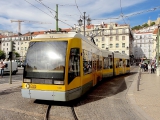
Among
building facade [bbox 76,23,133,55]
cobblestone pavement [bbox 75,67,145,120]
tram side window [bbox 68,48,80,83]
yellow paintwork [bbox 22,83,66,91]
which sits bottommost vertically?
cobblestone pavement [bbox 75,67,145,120]

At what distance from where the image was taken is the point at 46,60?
7949 millimetres

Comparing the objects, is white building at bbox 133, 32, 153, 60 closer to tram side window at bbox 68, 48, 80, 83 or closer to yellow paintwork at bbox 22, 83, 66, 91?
tram side window at bbox 68, 48, 80, 83

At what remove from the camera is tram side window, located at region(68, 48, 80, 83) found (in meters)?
7.98

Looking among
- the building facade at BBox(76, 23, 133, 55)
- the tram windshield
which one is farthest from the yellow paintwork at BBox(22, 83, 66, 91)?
the building facade at BBox(76, 23, 133, 55)

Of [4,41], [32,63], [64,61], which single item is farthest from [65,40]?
[4,41]

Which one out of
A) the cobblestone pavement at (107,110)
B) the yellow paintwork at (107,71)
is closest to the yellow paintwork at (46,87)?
the cobblestone pavement at (107,110)

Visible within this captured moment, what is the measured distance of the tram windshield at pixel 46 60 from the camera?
781cm

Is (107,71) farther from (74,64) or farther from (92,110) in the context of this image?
(92,110)

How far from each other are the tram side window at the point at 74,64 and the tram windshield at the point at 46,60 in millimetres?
318

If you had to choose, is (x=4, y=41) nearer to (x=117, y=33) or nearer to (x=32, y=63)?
(x=117, y=33)

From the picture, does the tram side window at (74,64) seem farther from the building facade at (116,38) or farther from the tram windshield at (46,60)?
the building facade at (116,38)

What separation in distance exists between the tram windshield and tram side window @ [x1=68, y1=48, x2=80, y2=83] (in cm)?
32

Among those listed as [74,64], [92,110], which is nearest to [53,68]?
[74,64]

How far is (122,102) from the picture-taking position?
9.22 metres
